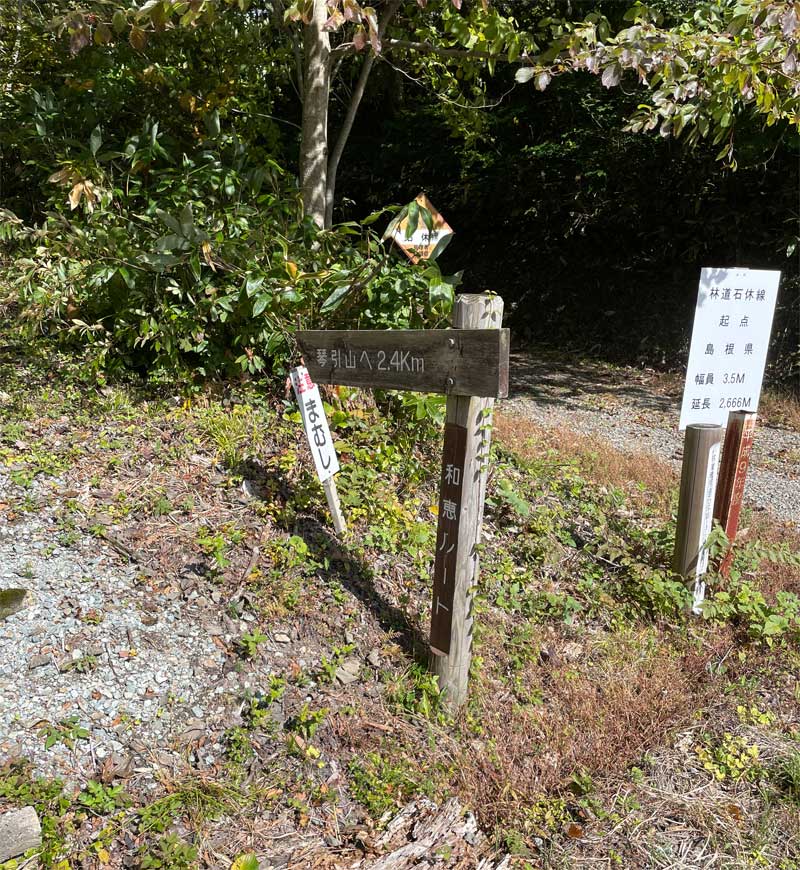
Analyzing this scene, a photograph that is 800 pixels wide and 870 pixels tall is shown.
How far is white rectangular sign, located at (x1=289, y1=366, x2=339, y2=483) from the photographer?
3748 millimetres

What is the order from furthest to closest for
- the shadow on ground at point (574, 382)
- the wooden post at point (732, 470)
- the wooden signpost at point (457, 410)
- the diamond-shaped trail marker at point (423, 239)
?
1. the shadow on ground at point (574, 382)
2. the diamond-shaped trail marker at point (423, 239)
3. the wooden post at point (732, 470)
4. the wooden signpost at point (457, 410)

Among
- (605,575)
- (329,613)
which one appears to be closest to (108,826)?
(329,613)

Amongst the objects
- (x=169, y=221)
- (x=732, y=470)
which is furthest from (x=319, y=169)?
(x=732, y=470)

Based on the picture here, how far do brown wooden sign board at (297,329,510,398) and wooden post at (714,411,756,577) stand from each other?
6.68 ft

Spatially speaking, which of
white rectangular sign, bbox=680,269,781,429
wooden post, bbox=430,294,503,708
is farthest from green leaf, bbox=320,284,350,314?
white rectangular sign, bbox=680,269,781,429

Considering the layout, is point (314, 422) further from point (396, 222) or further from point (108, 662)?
point (396, 222)

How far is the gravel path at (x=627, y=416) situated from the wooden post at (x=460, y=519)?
3409 millimetres

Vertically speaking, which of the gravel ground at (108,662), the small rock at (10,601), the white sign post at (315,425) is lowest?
the gravel ground at (108,662)

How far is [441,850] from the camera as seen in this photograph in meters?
2.61

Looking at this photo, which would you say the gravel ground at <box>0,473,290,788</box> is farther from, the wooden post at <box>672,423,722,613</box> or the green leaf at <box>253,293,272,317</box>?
the wooden post at <box>672,423,722,613</box>

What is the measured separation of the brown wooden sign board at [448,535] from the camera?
3064 millimetres

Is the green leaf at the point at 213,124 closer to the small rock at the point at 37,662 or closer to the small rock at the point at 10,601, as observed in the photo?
the small rock at the point at 10,601

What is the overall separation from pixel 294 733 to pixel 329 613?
2.39 ft

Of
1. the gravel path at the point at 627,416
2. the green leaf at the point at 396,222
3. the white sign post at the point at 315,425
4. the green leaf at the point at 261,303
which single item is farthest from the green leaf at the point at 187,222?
the gravel path at the point at 627,416
